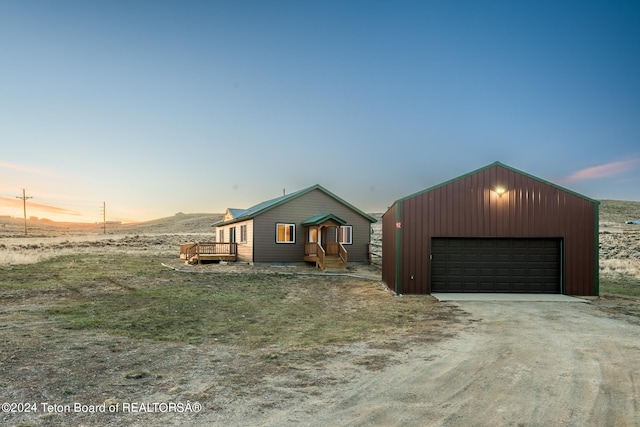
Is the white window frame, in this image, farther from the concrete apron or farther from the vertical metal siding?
the concrete apron

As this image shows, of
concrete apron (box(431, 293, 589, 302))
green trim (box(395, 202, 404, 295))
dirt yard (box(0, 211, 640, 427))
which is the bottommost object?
concrete apron (box(431, 293, 589, 302))

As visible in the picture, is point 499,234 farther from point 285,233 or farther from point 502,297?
point 285,233

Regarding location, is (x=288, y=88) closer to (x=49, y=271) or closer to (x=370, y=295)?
(x=370, y=295)

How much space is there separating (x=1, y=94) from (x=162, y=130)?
7.15 metres

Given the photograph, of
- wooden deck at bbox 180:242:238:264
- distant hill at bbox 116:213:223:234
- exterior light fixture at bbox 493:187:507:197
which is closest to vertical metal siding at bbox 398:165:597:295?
exterior light fixture at bbox 493:187:507:197

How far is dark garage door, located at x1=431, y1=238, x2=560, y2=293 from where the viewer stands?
16.0 metres

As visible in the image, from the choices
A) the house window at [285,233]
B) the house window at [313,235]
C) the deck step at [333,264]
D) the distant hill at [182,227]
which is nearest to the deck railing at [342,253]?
the deck step at [333,264]

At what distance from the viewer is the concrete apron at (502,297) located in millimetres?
14258

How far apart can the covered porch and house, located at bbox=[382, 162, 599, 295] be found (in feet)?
29.9

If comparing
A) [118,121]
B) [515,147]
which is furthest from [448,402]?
[118,121]

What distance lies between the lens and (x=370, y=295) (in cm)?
1546

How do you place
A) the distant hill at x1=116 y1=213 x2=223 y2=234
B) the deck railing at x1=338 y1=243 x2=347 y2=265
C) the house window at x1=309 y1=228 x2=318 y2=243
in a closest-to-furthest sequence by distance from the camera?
the deck railing at x1=338 y1=243 x2=347 y2=265, the house window at x1=309 y1=228 x2=318 y2=243, the distant hill at x1=116 y1=213 x2=223 y2=234

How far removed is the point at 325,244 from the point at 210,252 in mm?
8099

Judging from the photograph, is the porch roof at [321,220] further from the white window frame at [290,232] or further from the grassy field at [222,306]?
the grassy field at [222,306]
